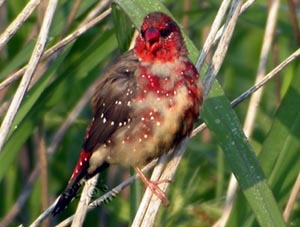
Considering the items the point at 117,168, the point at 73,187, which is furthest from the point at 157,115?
the point at 117,168

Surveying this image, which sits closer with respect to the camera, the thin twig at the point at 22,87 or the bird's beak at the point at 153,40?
the thin twig at the point at 22,87

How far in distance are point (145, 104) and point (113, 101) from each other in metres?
0.13

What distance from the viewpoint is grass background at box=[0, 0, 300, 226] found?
304 cm

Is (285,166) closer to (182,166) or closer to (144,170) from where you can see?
(144,170)

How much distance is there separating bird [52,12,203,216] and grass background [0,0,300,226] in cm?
8

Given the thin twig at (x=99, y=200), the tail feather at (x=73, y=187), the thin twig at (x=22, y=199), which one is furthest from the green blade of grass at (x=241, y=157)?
the thin twig at (x=22, y=199)

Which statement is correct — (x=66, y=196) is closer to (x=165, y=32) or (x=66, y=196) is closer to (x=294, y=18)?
(x=165, y=32)

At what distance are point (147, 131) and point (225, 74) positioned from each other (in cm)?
187

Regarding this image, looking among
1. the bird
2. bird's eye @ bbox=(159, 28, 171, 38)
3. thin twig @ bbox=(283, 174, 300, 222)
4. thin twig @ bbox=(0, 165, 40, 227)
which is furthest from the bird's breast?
thin twig @ bbox=(0, 165, 40, 227)

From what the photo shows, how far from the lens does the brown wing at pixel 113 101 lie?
3059 mm

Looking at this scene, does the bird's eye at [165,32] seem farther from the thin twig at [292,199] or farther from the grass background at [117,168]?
the thin twig at [292,199]

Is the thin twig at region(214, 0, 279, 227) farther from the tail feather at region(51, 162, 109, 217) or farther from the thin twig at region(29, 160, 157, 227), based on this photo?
the tail feather at region(51, 162, 109, 217)

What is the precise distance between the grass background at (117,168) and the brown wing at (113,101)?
0.11 meters

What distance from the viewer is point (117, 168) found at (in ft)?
14.2
